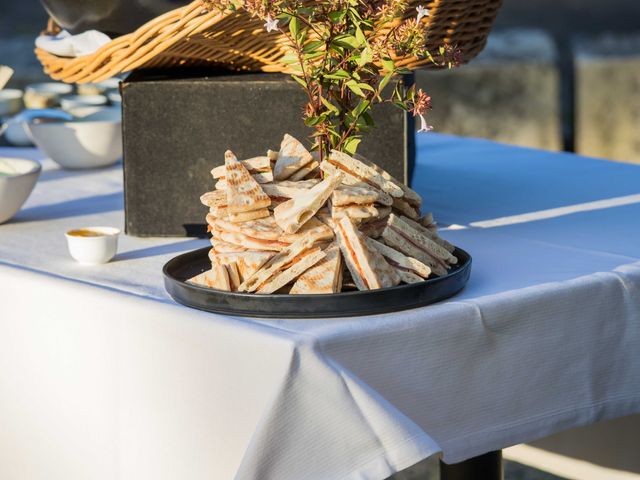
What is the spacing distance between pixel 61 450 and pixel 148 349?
20cm

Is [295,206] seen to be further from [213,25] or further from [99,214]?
[99,214]

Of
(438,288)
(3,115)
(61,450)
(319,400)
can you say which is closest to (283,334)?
(319,400)

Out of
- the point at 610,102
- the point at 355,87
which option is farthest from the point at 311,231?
the point at 610,102

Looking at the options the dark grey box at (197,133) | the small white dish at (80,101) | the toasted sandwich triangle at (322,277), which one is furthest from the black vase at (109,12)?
the toasted sandwich triangle at (322,277)

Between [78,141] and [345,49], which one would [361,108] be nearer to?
[345,49]

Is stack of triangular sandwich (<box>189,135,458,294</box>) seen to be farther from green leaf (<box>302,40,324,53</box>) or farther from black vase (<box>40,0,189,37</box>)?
black vase (<box>40,0,189,37</box>)

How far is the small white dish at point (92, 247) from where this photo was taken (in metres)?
1.43

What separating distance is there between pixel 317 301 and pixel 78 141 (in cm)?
109

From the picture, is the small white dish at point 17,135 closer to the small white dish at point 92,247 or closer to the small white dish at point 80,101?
the small white dish at point 80,101

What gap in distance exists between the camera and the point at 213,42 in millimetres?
1648

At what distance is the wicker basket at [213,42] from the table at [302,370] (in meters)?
0.26

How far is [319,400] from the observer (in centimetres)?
111

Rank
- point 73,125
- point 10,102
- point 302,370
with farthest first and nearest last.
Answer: point 10,102 → point 73,125 → point 302,370

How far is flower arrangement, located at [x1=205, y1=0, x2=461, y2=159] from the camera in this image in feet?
3.92
